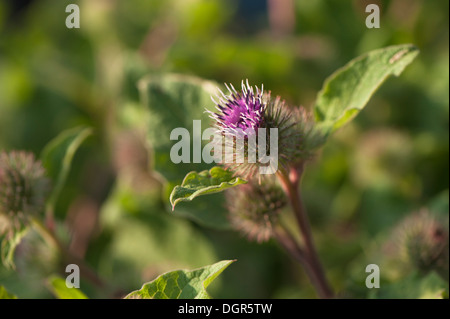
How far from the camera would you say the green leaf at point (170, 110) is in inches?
56.0

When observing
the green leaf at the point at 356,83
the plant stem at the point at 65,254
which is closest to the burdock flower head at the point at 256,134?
the green leaf at the point at 356,83

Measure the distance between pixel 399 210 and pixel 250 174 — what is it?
93 centimetres

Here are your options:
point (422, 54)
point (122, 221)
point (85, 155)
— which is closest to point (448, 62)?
point (422, 54)

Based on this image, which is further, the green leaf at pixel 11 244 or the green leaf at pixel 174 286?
the green leaf at pixel 11 244

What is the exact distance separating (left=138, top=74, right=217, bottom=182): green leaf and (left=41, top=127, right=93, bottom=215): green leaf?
0.21 metres

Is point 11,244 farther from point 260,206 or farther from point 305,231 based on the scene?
point 305,231

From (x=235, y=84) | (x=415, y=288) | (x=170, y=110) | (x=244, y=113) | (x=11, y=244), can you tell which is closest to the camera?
(x=244, y=113)

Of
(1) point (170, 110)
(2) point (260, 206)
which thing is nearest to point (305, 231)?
(2) point (260, 206)

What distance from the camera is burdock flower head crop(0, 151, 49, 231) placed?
1449 millimetres

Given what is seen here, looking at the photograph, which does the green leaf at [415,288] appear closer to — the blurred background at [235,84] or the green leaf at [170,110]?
the blurred background at [235,84]

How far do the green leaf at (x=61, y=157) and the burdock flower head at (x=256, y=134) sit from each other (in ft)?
1.86

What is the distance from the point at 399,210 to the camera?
6.21ft

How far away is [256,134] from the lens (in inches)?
43.4

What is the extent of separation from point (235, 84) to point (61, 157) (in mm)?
1083
